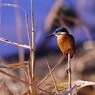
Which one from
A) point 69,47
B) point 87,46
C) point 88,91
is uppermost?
point 69,47

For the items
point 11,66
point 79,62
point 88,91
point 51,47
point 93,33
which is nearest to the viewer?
point 11,66

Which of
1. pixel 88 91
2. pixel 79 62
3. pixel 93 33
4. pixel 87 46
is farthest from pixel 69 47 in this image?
pixel 93 33

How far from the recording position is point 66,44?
39.6 inches

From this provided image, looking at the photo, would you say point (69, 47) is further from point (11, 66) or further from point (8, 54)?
point (8, 54)

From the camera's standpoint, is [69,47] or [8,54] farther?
[8,54]

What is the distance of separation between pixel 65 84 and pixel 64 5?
135cm

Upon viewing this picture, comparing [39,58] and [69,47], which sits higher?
[69,47]

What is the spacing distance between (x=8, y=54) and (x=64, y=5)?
0.57m

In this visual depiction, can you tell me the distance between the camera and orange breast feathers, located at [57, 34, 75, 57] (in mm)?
993

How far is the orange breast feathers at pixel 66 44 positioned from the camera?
0.99m

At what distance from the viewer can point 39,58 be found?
2453mm

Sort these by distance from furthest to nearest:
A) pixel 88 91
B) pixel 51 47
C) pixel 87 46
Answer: pixel 51 47, pixel 87 46, pixel 88 91

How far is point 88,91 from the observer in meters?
1.75

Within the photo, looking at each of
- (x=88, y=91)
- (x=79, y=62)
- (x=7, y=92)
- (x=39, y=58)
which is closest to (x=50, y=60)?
(x=39, y=58)
